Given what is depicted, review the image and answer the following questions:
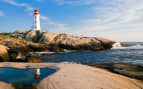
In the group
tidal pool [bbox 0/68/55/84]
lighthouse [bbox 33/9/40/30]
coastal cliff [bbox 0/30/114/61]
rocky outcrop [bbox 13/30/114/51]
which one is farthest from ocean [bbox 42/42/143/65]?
lighthouse [bbox 33/9/40/30]

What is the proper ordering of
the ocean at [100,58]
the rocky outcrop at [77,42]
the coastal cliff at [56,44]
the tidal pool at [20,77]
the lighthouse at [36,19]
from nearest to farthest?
the tidal pool at [20,77], the ocean at [100,58], the coastal cliff at [56,44], the rocky outcrop at [77,42], the lighthouse at [36,19]

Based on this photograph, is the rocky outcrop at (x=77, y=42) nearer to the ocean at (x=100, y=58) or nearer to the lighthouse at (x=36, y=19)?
the ocean at (x=100, y=58)

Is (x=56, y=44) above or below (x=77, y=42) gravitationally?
below

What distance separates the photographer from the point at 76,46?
4844cm

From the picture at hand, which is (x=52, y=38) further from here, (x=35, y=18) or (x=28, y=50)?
(x=35, y=18)

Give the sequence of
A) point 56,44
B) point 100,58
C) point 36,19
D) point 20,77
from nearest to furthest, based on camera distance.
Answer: point 20,77 → point 100,58 → point 56,44 → point 36,19

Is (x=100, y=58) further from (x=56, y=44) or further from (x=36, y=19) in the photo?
(x=36, y=19)

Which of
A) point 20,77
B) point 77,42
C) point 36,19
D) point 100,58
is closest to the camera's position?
point 20,77

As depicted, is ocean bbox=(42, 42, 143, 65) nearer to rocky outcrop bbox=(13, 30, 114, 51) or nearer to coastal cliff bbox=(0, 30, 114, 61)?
coastal cliff bbox=(0, 30, 114, 61)

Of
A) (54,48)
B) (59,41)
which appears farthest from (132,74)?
(59,41)

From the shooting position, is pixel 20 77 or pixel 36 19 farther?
pixel 36 19

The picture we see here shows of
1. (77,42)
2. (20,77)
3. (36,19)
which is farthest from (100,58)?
(36,19)

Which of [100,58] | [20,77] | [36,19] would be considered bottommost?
[100,58]

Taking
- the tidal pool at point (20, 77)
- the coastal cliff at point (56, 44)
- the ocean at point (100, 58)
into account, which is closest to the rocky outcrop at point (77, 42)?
the coastal cliff at point (56, 44)
